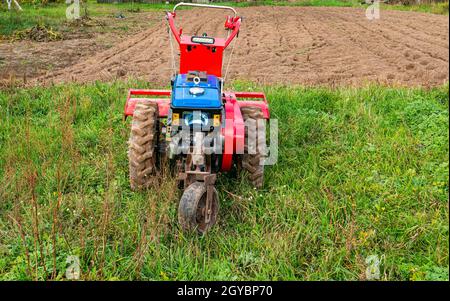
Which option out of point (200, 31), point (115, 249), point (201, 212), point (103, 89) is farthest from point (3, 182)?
point (200, 31)

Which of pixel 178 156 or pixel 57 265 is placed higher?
pixel 178 156

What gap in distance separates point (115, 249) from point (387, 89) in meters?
5.20

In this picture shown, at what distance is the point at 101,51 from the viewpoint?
13922 mm

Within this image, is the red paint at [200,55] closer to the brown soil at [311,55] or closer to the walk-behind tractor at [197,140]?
the walk-behind tractor at [197,140]

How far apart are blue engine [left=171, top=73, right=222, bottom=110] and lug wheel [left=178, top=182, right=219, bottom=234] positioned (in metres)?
0.76

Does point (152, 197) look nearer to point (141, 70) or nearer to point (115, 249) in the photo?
point (115, 249)

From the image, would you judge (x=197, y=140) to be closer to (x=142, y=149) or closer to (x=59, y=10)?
(x=142, y=149)

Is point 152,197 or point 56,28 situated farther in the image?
point 56,28

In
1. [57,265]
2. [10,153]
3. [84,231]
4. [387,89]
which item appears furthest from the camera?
[387,89]

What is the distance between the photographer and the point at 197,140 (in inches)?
170

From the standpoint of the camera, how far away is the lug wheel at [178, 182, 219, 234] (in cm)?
388

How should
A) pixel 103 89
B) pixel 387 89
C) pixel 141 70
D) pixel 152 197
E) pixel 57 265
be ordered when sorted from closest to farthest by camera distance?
pixel 57 265
pixel 152 197
pixel 387 89
pixel 103 89
pixel 141 70

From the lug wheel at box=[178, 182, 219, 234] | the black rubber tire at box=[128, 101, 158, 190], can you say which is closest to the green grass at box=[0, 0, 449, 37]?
the black rubber tire at box=[128, 101, 158, 190]

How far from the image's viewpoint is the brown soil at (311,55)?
9.73 metres
